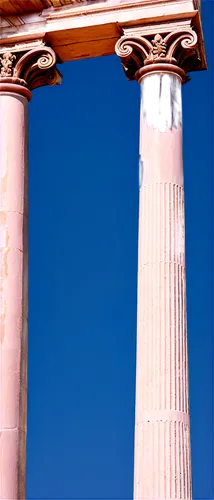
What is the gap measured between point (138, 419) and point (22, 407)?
23.9 m

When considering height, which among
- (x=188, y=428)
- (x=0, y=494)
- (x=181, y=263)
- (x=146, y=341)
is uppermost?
(x=181, y=263)

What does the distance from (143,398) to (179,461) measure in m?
13.5

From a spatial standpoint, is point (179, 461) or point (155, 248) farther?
point (155, 248)

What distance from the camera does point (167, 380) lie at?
188m

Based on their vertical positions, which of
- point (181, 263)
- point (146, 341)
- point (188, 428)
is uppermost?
point (181, 263)

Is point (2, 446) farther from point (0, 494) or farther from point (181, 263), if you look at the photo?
point (181, 263)

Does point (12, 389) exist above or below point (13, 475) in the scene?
above

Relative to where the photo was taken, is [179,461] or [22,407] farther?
[22,407]

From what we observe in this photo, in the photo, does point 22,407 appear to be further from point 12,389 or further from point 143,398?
point 143,398

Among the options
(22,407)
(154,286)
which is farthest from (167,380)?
(22,407)

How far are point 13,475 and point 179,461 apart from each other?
31.6 metres

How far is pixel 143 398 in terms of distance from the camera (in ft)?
623

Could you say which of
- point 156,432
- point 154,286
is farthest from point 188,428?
point 154,286

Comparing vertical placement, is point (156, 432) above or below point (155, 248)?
below
